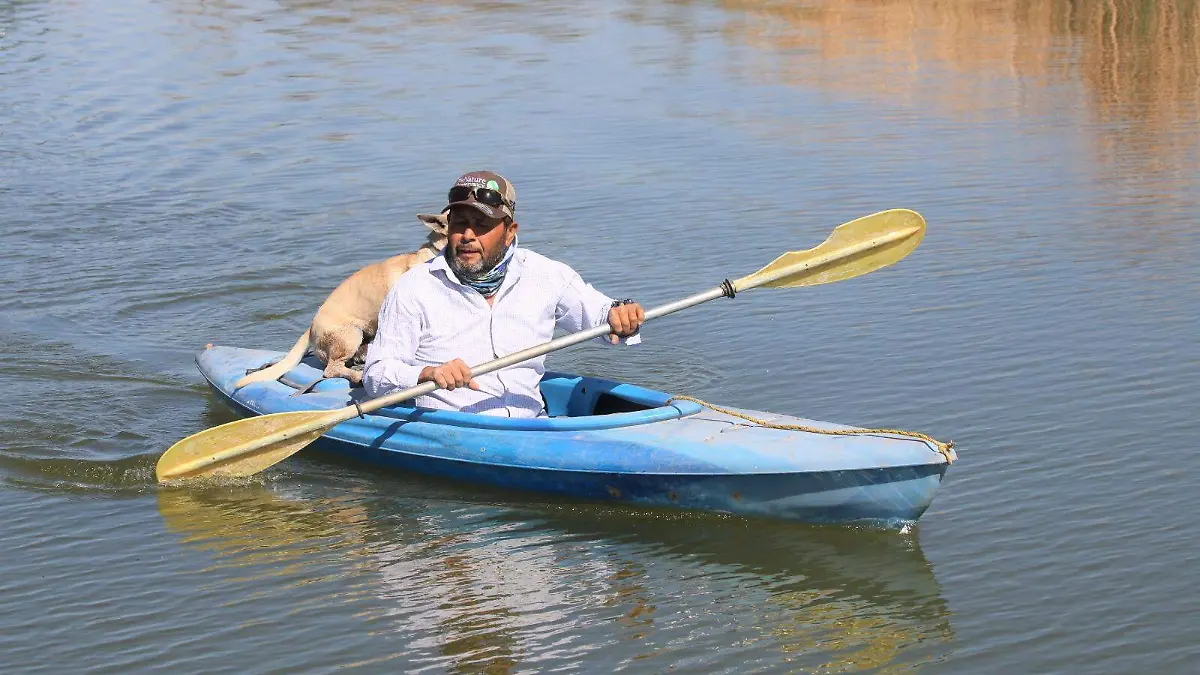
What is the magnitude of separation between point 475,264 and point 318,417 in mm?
1254

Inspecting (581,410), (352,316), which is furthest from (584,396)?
(352,316)

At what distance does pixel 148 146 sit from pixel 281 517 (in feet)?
35.6

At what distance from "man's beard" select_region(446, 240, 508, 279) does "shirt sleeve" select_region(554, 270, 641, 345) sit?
1.38ft

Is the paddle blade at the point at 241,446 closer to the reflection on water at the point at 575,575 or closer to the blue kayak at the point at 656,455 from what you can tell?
the reflection on water at the point at 575,575

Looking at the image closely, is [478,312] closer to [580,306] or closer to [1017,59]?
[580,306]

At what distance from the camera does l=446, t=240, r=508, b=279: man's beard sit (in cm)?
741

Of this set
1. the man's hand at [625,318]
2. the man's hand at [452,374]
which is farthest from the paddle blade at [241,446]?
the man's hand at [625,318]

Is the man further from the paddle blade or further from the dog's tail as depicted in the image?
the dog's tail

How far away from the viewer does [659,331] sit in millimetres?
11055

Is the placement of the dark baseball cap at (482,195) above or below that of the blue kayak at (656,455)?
above

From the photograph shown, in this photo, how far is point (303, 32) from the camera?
27219 mm

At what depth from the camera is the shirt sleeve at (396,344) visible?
7.55 meters

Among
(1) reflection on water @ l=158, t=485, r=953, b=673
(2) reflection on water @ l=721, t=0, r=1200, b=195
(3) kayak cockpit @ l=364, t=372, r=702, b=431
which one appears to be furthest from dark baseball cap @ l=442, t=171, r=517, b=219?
(2) reflection on water @ l=721, t=0, r=1200, b=195

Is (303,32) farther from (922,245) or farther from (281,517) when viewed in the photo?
(281,517)
